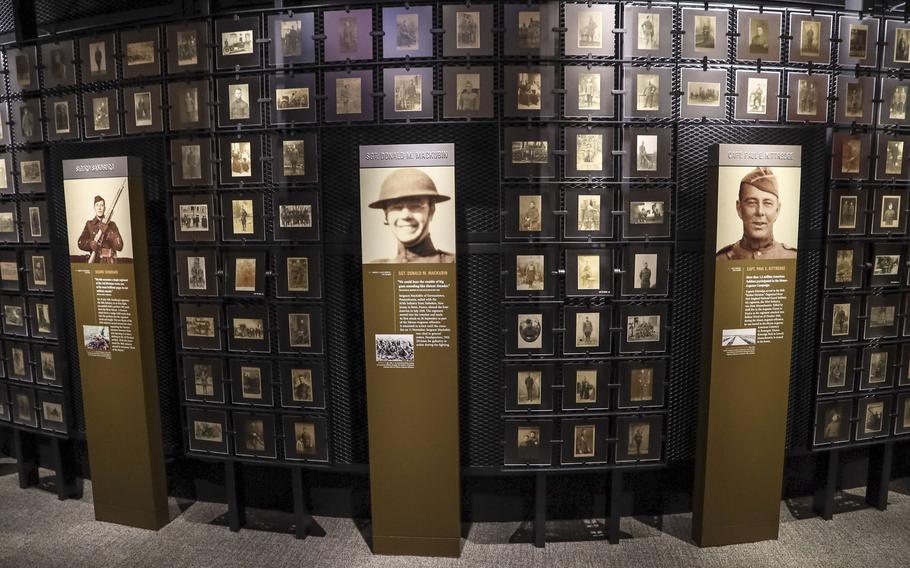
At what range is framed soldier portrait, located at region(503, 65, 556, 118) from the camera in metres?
3.37

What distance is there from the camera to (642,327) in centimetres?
351

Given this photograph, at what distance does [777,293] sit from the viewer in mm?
3336

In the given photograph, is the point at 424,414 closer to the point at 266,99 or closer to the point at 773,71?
the point at 266,99

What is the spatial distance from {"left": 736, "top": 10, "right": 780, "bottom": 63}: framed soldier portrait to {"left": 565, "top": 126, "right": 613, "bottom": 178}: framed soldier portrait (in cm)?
121

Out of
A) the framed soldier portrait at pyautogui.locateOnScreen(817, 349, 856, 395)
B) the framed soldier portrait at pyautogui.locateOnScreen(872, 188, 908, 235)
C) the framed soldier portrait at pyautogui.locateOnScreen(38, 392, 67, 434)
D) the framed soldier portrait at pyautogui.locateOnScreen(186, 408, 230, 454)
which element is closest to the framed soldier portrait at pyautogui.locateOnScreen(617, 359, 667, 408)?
the framed soldier portrait at pyautogui.locateOnScreen(817, 349, 856, 395)

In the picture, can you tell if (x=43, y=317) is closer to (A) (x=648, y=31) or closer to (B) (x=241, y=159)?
(B) (x=241, y=159)

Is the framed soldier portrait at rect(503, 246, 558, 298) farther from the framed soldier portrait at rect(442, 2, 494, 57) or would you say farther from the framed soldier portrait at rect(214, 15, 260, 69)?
the framed soldier portrait at rect(214, 15, 260, 69)

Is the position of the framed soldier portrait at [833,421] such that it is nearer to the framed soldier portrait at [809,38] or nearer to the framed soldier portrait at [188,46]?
the framed soldier portrait at [809,38]

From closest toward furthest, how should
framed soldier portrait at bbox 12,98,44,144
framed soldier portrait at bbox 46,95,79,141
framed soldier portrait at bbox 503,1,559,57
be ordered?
framed soldier portrait at bbox 503,1,559,57
framed soldier portrait at bbox 46,95,79,141
framed soldier portrait at bbox 12,98,44,144

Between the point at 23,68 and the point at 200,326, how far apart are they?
2776 millimetres

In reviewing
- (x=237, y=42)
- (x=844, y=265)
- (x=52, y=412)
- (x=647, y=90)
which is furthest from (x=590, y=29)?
(x=52, y=412)

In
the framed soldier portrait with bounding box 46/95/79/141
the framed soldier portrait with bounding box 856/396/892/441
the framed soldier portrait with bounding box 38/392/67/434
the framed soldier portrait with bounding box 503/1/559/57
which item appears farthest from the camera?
the framed soldier portrait with bounding box 38/392/67/434

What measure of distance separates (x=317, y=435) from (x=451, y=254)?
5.77 ft

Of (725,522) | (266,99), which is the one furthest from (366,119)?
(725,522)
